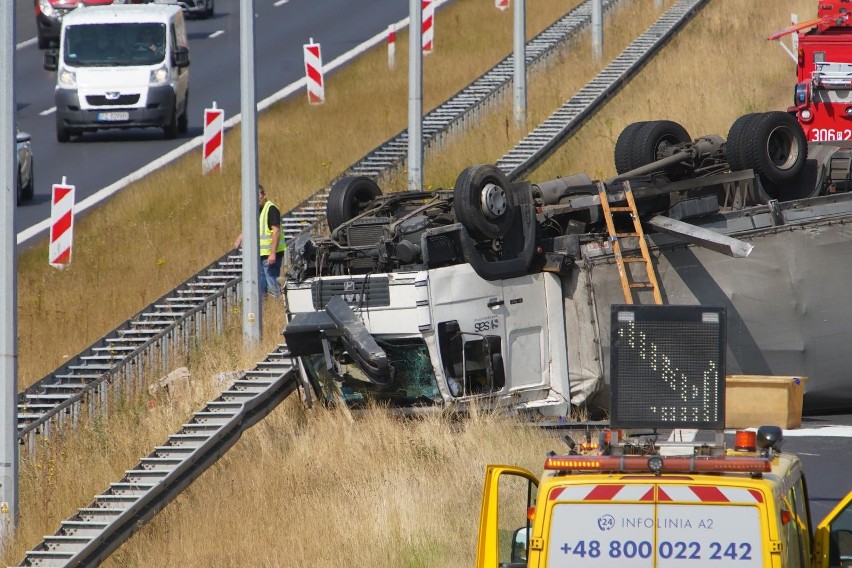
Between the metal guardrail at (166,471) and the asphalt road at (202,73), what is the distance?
40.1 feet

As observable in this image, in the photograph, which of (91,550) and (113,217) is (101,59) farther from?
(91,550)

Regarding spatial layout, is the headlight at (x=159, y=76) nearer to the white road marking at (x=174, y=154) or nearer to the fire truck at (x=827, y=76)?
the white road marking at (x=174, y=154)

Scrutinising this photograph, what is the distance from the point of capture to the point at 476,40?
4403 cm

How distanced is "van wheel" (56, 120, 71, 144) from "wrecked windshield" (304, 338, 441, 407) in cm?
1973

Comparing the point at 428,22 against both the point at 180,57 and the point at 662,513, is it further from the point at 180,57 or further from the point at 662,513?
the point at 662,513

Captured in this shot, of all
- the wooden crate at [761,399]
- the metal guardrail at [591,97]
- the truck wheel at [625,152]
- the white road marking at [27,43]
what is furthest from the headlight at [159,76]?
the wooden crate at [761,399]

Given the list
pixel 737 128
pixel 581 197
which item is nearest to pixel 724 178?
pixel 737 128

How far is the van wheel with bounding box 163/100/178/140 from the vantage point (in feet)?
115

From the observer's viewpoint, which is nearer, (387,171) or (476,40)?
(387,171)

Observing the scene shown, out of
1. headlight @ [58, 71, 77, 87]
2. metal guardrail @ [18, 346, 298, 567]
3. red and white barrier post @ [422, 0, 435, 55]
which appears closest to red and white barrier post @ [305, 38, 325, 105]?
red and white barrier post @ [422, 0, 435, 55]

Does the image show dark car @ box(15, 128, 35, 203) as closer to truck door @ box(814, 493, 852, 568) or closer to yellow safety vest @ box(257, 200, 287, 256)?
yellow safety vest @ box(257, 200, 287, 256)

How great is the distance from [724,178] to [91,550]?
7.98 m

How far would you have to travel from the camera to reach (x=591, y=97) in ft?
112

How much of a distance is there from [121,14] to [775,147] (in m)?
19.7
